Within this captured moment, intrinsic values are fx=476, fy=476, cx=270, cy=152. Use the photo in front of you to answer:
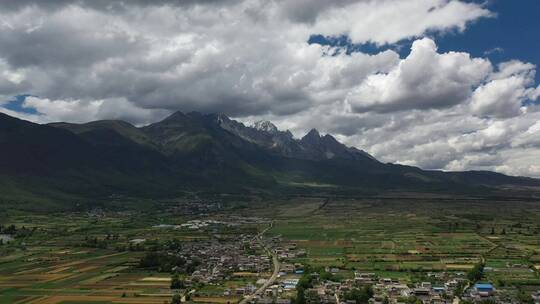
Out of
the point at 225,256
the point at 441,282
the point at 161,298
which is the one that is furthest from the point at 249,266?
the point at 441,282

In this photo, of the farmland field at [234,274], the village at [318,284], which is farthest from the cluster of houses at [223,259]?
the farmland field at [234,274]

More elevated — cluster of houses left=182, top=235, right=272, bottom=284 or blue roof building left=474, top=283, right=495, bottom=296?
blue roof building left=474, top=283, right=495, bottom=296

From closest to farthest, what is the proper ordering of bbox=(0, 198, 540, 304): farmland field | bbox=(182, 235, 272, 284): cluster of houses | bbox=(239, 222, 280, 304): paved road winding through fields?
bbox=(239, 222, 280, 304): paved road winding through fields
bbox=(0, 198, 540, 304): farmland field
bbox=(182, 235, 272, 284): cluster of houses

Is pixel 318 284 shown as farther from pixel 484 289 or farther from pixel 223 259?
pixel 223 259

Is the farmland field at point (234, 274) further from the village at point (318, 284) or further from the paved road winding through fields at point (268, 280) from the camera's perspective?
the village at point (318, 284)

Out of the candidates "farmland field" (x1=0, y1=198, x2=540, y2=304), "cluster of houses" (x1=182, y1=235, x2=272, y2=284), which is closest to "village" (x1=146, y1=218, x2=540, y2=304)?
"cluster of houses" (x1=182, y1=235, x2=272, y2=284)

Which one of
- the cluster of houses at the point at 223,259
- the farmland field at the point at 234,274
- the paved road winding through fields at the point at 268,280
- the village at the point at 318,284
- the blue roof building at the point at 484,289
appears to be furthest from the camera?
the cluster of houses at the point at 223,259

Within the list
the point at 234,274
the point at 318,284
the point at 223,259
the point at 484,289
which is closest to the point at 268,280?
the point at 234,274

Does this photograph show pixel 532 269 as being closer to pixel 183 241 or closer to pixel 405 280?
pixel 405 280

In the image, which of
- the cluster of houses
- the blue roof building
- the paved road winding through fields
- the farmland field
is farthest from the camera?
the cluster of houses

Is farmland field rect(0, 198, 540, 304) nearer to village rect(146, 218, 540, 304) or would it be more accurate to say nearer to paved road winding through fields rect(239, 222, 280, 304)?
paved road winding through fields rect(239, 222, 280, 304)

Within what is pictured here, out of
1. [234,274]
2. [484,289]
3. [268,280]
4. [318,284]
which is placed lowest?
[234,274]
